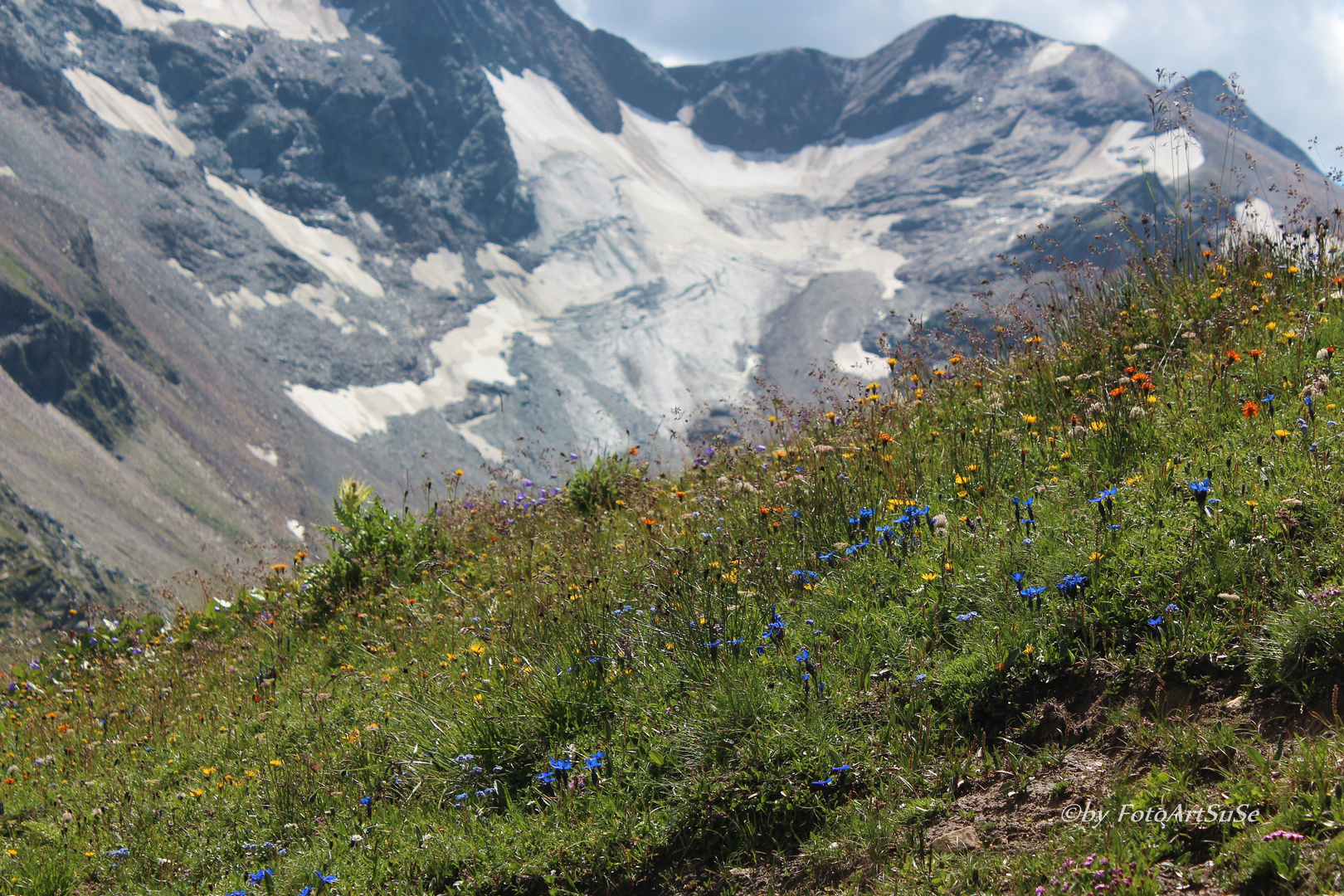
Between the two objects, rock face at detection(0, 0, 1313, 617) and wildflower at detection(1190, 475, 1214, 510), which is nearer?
wildflower at detection(1190, 475, 1214, 510)

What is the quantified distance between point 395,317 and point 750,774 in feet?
596

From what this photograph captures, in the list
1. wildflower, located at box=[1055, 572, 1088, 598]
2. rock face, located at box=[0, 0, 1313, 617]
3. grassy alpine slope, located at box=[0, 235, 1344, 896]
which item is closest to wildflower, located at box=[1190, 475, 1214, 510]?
grassy alpine slope, located at box=[0, 235, 1344, 896]

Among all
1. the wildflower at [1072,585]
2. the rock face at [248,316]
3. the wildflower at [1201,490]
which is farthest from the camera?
the rock face at [248,316]

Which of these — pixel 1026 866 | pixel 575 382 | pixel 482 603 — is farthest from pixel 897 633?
pixel 575 382

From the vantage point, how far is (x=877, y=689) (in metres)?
3.81

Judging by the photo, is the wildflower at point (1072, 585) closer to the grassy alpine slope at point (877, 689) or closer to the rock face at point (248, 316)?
the grassy alpine slope at point (877, 689)

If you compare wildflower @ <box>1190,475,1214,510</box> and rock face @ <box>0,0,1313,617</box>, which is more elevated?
rock face @ <box>0,0,1313,617</box>

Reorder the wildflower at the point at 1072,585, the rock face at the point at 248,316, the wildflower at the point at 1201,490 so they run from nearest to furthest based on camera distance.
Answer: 1. the wildflower at the point at 1072,585
2. the wildflower at the point at 1201,490
3. the rock face at the point at 248,316

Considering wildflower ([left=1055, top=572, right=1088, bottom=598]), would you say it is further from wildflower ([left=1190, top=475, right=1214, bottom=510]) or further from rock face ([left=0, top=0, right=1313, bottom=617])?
rock face ([left=0, top=0, right=1313, bottom=617])

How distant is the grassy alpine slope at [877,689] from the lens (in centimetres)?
311

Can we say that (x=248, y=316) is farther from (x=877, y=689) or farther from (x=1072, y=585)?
(x=1072, y=585)

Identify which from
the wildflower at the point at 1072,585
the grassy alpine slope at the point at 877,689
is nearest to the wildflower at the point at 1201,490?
the grassy alpine slope at the point at 877,689

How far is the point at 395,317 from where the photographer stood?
173000 millimetres

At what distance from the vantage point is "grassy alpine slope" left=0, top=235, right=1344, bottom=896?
3105 mm
